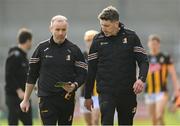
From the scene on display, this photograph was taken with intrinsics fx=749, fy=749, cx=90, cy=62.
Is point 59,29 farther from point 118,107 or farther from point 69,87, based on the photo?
point 118,107

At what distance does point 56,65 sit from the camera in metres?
10.8

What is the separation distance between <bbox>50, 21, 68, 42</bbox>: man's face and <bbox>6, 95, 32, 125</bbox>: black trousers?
359 cm

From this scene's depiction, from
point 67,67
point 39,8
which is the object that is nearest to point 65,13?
point 39,8

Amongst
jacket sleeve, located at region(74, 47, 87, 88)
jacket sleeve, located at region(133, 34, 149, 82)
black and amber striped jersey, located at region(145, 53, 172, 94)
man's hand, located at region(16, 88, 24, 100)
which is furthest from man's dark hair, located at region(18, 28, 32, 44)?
black and amber striped jersey, located at region(145, 53, 172, 94)

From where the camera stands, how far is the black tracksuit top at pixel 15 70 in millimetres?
13961

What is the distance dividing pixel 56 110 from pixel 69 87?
0.41 metres

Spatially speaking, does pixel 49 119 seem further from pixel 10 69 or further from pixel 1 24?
pixel 1 24

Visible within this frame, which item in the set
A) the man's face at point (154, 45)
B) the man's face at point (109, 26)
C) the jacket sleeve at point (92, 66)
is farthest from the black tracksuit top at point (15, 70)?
the man's face at point (154, 45)

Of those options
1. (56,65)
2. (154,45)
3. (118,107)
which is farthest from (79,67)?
(154,45)

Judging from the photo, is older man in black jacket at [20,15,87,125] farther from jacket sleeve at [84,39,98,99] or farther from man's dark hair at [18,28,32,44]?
man's dark hair at [18,28,32,44]

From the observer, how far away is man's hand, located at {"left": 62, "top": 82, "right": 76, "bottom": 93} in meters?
10.6

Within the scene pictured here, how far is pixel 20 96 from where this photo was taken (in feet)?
45.5

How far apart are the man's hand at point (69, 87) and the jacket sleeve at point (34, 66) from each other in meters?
0.58

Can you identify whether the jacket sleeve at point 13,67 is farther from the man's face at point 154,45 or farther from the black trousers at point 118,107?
the man's face at point 154,45
